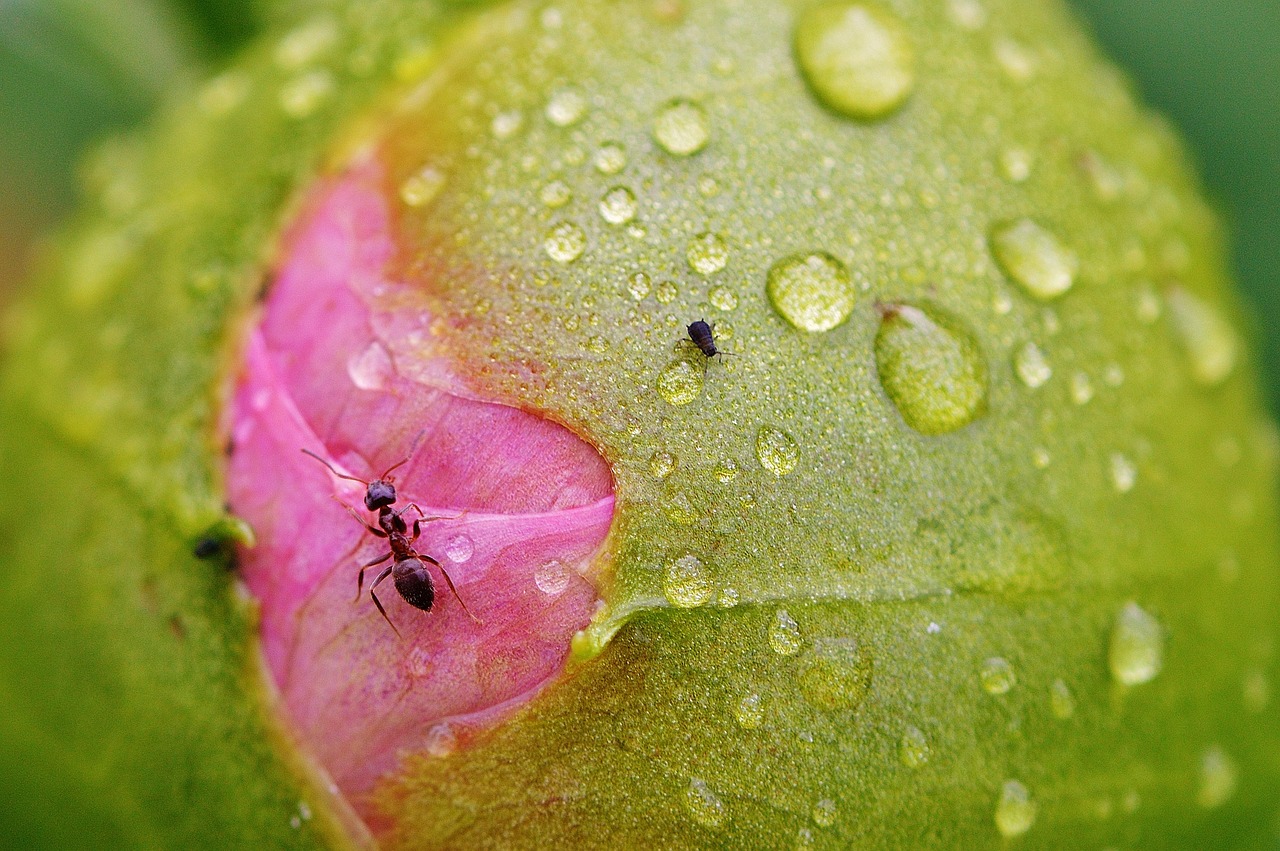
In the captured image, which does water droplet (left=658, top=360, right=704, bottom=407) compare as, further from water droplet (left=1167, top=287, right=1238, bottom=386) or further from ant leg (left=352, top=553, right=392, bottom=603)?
water droplet (left=1167, top=287, right=1238, bottom=386)

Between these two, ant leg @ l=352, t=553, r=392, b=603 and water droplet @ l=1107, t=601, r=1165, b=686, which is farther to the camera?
water droplet @ l=1107, t=601, r=1165, b=686

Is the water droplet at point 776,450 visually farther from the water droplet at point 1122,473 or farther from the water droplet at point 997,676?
the water droplet at point 1122,473

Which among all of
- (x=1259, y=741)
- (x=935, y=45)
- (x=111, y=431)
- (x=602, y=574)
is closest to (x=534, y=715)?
(x=602, y=574)

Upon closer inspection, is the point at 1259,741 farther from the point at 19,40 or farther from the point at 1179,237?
the point at 19,40

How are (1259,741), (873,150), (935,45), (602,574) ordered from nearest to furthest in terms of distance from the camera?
1. (602,574)
2. (873,150)
3. (935,45)
4. (1259,741)

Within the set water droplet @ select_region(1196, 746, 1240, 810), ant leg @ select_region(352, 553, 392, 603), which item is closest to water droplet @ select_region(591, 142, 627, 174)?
A: ant leg @ select_region(352, 553, 392, 603)

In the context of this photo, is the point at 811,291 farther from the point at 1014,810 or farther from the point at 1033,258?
the point at 1014,810
